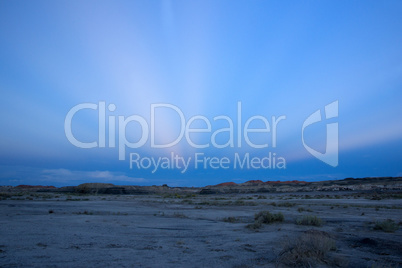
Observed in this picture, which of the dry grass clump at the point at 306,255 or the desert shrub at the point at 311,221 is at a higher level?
the dry grass clump at the point at 306,255

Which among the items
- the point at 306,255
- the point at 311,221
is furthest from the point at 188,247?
the point at 311,221

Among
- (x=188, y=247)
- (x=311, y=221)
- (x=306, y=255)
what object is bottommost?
(x=311, y=221)

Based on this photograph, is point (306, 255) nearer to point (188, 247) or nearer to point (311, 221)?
point (188, 247)

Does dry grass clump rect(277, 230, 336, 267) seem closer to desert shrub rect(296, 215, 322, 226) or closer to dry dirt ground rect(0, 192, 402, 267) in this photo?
dry dirt ground rect(0, 192, 402, 267)

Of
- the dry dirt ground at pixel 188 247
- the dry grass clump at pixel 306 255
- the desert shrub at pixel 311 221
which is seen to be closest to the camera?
the dry grass clump at pixel 306 255

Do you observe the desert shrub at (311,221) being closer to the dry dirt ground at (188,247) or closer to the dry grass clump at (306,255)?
the dry dirt ground at (188,247)

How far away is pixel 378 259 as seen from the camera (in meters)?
8.33

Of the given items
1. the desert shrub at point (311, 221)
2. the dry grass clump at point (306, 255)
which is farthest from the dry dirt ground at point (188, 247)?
the desert shrub at point (311, 221)

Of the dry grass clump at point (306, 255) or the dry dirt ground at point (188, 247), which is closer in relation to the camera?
the dry grass clump at point (306, 255)

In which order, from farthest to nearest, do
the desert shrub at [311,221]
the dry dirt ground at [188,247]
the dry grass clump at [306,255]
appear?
the desert shrub at [311,221], the dry dirt ground at [188,247], the dry grass clump at [306,255]

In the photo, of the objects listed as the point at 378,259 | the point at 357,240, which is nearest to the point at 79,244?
Result: the point at 378,259

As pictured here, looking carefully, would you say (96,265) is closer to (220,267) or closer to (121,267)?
(121,267)

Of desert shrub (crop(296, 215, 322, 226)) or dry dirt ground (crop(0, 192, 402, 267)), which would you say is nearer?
dry dirt ground (crop(0, 192, 402, 267))

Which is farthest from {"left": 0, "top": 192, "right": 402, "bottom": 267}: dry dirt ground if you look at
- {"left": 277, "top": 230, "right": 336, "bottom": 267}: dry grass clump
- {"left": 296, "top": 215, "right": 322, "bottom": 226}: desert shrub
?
{"left": 296, "top": 215, "right": 322, "bottom": 226}: desert shrub
